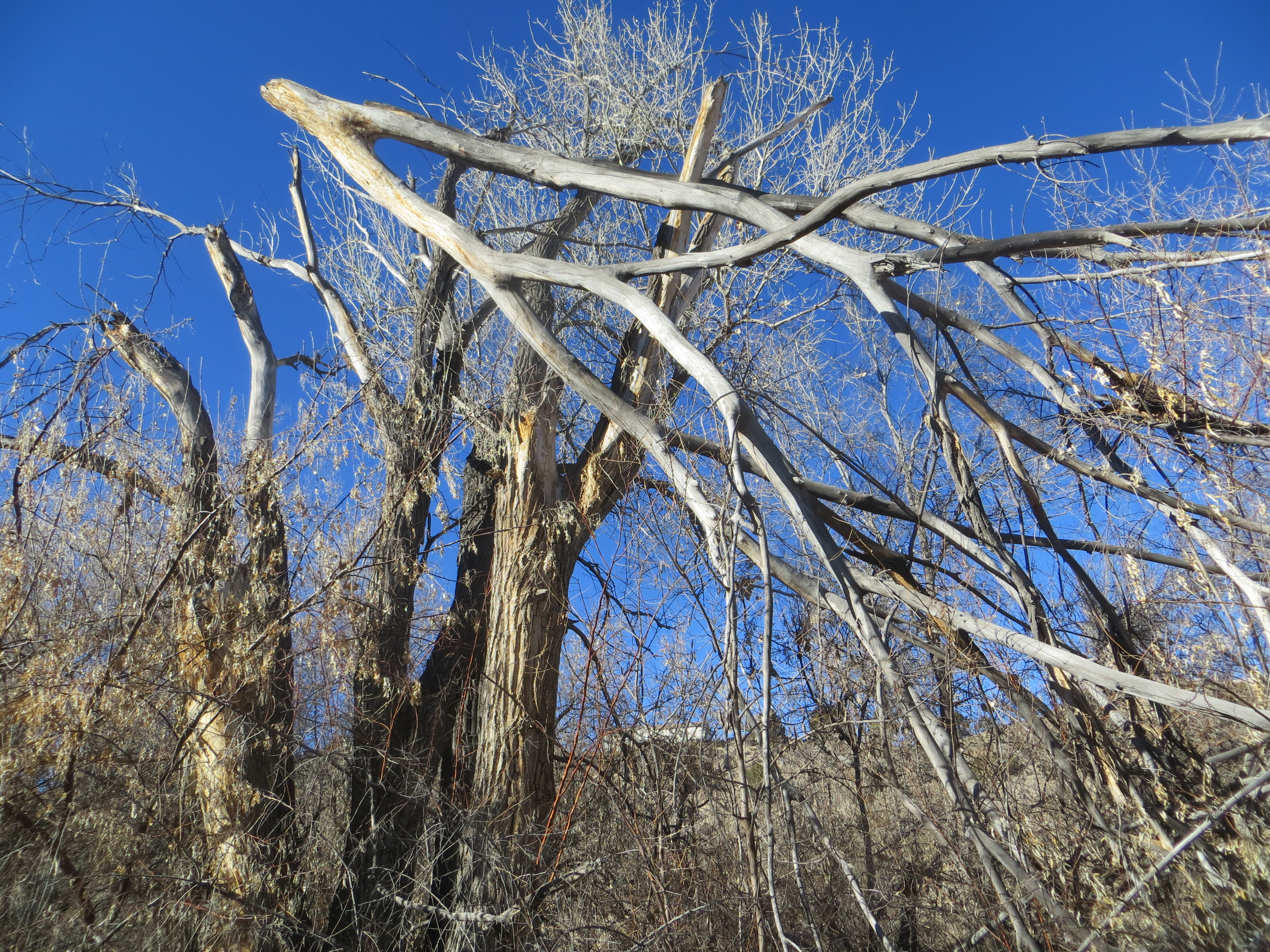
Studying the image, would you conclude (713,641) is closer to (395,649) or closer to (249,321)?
(395,649)

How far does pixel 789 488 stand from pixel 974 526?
1.33 metres

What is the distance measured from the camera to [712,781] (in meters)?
3.48

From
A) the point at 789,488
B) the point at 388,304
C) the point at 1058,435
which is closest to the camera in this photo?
the point at 789,488

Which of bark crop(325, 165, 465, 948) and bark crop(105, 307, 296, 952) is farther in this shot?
bark crop(325, 165, 465, 948)

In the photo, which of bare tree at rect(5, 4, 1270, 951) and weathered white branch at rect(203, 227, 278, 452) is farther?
weathered white branch at rect(203, 227, 278, 452)

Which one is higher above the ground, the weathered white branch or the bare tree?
the weathered white branch

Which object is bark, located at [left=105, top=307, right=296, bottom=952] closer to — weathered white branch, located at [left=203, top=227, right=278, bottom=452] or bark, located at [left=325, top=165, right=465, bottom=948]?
bark, located at [left=325, top=165, right=465, bottom=948]

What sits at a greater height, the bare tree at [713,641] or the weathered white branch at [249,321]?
the weathered white branch at [249,321]

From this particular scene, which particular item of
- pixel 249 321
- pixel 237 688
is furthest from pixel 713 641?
pixel 249 321

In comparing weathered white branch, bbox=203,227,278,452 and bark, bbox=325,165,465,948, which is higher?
weathered white branch, bbox=203,227,278,452

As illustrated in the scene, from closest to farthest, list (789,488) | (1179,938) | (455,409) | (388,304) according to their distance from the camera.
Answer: (1179,938) → (789,488) → (455,409) → (388,304)

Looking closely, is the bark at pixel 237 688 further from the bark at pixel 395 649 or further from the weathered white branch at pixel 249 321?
the weathered white branch at pixel 249 321

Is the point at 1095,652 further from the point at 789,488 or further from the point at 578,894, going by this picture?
the point at 578,894

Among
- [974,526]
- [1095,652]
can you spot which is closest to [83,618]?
[974,526]
